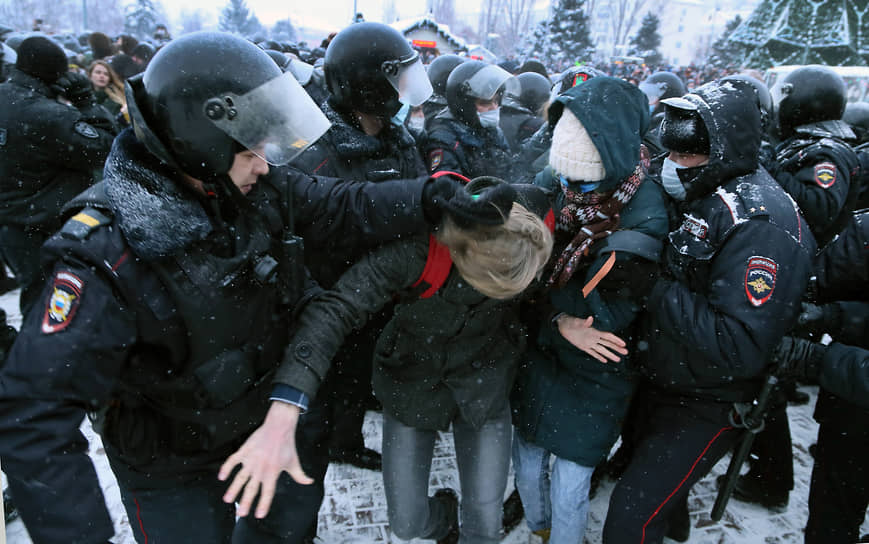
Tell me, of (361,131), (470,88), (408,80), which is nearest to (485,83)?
(470,88)

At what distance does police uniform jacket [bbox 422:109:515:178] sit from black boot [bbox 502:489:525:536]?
2047mm

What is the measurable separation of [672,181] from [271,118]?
1.63 meters

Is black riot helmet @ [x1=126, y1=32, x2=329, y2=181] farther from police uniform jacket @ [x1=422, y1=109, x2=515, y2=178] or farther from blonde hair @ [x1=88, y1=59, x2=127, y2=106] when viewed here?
blonde hair @ [x1=88, y1=59, x2=127, y2=106]

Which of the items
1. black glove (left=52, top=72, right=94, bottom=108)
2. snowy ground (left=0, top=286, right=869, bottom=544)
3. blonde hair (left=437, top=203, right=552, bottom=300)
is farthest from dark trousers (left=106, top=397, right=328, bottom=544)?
black glove (left=52, top=72, right=94, bottom=108)

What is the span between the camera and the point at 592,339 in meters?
2.10

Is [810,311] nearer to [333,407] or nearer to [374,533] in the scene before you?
[333,407]

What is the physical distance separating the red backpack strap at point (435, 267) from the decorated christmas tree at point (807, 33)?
27.8 metres

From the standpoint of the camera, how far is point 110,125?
4.41 m

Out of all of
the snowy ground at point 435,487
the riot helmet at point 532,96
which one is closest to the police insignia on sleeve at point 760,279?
the snowy ground at point 435,487

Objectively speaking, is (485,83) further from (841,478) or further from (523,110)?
(841,478)

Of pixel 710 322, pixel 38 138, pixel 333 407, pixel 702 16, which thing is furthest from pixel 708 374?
pixel 702 16

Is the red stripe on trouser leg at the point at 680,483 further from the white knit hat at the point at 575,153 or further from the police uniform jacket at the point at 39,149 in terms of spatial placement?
the police uniform jacket at the point at 39,149

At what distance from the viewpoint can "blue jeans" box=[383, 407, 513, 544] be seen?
236 cm

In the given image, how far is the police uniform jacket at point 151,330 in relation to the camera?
1.31m
